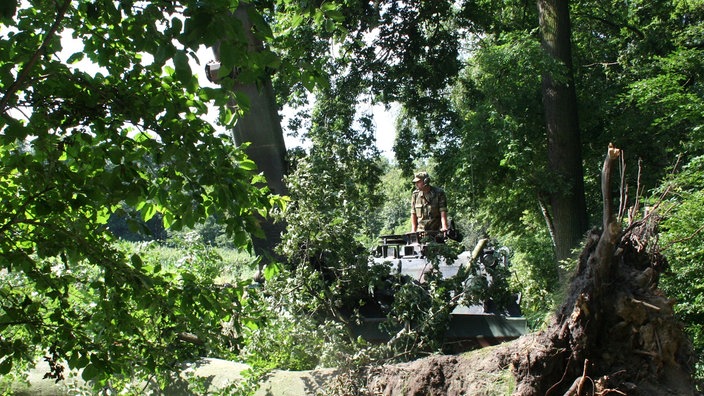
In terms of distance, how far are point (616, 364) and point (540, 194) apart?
36.0ft

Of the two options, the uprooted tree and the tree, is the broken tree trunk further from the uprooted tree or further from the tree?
the tree

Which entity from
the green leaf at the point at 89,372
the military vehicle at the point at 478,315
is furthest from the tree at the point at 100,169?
the military vehicle at the point at 478,315

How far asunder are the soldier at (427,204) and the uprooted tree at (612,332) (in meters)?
5.65

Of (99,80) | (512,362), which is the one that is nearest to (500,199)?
(512,362)

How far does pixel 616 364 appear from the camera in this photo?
13.4 ft

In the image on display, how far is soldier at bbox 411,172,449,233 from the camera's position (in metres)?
10.1

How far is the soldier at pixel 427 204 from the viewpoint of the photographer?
1014cm

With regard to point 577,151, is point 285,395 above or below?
below

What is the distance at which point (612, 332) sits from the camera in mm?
4113

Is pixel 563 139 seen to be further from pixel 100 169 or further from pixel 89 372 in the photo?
pixel 89 372

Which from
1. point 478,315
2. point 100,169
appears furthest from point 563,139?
point 100,169

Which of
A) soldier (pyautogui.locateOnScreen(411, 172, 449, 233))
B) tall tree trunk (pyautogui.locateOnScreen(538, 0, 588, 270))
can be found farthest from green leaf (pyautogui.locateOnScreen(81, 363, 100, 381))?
tall tree trunk (pyautogui.locateOnScreen(538, 0, 588, 270))

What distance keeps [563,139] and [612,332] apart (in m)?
11.0

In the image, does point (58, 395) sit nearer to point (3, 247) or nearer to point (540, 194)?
point (3, 247)
